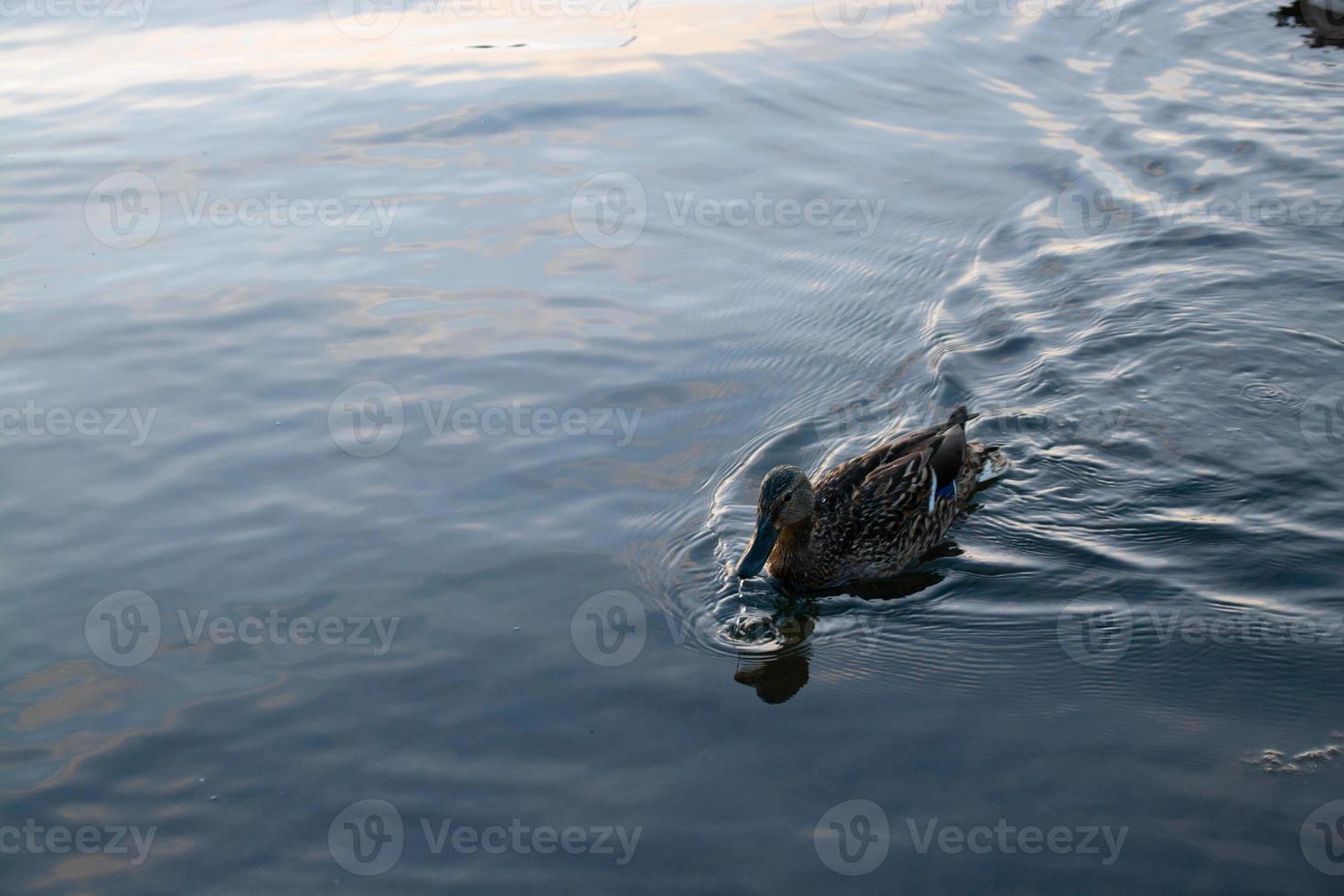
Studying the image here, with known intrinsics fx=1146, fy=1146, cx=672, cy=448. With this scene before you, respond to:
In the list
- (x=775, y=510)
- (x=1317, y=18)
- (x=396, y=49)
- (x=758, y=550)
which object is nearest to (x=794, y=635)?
(x=758, y=550)

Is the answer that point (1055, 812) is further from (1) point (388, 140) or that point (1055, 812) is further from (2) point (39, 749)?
(1) point (388, 140)

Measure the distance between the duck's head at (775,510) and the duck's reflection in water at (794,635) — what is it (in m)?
0.37

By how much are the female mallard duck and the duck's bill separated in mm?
98

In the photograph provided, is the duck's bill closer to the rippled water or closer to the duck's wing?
the rippled water

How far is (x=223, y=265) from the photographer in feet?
34.6

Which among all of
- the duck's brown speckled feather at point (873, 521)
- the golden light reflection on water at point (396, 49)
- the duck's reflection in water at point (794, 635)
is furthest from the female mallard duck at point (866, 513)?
the golden light reflection on water at point (396, 49)

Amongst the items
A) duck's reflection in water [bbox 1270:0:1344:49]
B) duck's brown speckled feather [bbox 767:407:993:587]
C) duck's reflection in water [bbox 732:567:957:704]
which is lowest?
duck's reflection in water [bbox 732:567:957:704]

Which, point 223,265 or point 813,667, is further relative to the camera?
point 223,265

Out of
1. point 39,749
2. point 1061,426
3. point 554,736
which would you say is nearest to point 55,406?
point 39,749

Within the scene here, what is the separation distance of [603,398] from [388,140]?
238 inches

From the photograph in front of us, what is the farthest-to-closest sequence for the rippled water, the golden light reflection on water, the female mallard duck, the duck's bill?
the golden light reflection on water → the female mallard duck → the duck's bill → the rippled water

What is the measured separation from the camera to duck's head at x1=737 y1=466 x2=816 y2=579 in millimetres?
6719

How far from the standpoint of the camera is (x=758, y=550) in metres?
6.73


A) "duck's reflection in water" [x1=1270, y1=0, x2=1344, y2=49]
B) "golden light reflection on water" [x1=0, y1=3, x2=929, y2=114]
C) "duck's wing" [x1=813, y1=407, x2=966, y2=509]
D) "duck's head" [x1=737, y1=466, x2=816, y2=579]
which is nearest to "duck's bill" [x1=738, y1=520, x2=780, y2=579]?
"duck's head" [x1=737, y1=466, x2=816, y2=579]
